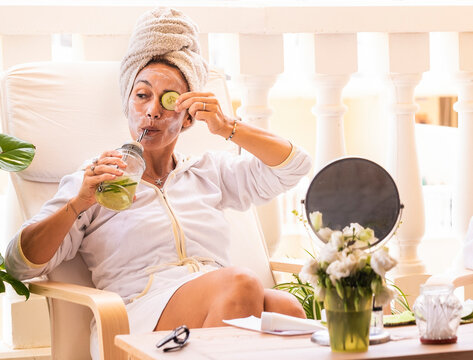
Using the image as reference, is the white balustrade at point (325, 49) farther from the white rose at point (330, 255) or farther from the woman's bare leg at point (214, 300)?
the white rose at point (330, 255)

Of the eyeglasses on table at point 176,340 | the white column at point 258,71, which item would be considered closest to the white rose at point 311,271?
the eyeglasses on table at point 176,340

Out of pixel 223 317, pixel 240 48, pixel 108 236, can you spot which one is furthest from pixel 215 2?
pixel 223 317

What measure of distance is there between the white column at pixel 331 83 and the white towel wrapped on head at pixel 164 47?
628mm

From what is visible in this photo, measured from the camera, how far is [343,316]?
1.52 meters

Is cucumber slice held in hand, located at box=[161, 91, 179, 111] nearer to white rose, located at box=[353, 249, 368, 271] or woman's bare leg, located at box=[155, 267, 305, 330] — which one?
woman's bare leg, located at box=[155, 267, 305, 330]

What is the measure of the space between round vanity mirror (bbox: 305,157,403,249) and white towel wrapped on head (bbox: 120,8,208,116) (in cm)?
42

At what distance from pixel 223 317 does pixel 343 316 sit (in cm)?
45

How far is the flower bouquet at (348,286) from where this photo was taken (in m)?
1.51

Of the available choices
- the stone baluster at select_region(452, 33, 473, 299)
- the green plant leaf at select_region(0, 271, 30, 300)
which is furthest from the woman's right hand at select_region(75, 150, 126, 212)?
the stone baluster at select_region(452, 33, 473, 299)

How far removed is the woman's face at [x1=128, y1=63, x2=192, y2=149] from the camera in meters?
2.27

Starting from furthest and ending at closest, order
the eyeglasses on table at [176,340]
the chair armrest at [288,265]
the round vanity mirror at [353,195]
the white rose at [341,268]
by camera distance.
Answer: the chair armrest at [288,265], the round vanity mirror at [353,195], the eyeglasses on table at [176,340], the white rose at [341,268]

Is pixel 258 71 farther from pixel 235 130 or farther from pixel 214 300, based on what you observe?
pixel 214 300

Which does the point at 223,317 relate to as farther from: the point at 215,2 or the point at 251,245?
the point at 215,2

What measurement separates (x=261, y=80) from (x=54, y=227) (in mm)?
1020
